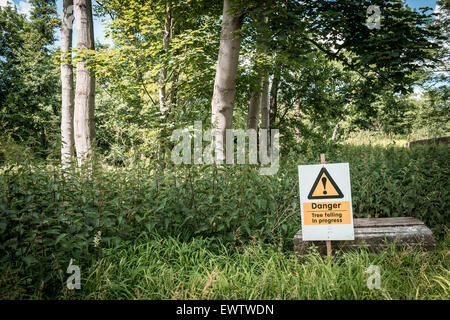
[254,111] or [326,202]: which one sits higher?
[254,111]

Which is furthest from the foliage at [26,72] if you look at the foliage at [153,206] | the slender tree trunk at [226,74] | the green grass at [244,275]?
the green grass at [244,275]

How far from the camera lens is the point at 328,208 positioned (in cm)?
322

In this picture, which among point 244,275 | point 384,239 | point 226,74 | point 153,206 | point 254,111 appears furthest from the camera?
point 254,111

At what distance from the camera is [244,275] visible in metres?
2.89

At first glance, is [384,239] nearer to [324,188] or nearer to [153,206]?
[324,188]

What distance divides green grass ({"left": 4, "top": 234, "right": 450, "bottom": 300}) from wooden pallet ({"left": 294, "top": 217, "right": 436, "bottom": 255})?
102mm

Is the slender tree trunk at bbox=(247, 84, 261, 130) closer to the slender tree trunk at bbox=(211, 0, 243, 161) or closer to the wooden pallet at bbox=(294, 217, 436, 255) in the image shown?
the slender tree trunk at bbox=(211, 0, 243, 161)

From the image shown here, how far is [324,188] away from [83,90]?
6.08 metres

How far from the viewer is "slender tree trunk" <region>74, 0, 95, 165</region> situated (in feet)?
21.8

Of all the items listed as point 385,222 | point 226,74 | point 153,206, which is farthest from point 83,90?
point 385,222

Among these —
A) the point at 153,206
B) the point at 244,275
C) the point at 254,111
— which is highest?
the point at 254,111

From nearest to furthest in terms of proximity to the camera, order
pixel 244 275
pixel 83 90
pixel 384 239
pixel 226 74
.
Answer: pixel 244 275 < pixel 384 239 < pixel 226 74 < pixel 83 90

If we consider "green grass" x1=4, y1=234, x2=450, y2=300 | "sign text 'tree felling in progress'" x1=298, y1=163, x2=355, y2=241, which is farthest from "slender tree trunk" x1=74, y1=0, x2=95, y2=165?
"sign text 'tree felling in progress'" x1=298, y1=163, x2=355, y2=241

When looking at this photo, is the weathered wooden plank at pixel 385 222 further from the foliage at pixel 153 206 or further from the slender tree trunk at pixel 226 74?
the slender tree trunk at pixel 226 74
